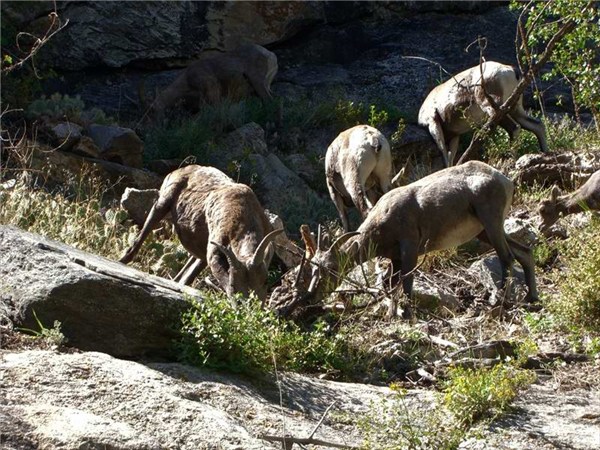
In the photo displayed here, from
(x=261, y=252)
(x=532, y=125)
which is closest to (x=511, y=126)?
(x=532, y=125)

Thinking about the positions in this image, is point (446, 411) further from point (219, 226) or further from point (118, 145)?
point (118, 145)

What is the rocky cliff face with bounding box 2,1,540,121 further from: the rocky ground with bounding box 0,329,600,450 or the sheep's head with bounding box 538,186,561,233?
the rocky ground with bounding box 0,329,600,450

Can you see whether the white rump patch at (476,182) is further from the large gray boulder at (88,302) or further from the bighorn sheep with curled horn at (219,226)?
the large gray boulder at (88,302)

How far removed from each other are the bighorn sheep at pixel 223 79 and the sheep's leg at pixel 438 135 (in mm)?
3311

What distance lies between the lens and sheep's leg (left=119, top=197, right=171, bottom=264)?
1319 centimetres

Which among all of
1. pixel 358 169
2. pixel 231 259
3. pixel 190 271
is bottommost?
pixel 190 271

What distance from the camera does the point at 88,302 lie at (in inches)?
335

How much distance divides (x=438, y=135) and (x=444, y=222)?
7142 mm

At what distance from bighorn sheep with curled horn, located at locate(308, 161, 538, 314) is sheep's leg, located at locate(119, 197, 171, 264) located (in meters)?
2.06

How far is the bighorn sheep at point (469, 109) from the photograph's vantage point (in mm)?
18453

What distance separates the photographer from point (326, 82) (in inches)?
910

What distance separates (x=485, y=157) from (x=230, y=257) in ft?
25.2

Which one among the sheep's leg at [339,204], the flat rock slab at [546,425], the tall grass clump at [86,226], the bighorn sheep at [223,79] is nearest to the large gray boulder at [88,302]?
the flat rock slab at [546,425]

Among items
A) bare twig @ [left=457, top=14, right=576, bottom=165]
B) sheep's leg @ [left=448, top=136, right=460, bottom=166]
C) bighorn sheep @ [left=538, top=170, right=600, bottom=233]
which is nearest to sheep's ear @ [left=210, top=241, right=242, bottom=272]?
bighorn sheep @ [left=538, top=170, right=600, bottom=233]
